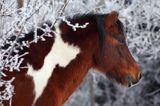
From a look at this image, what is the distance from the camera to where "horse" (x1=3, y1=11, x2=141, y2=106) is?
334 cm

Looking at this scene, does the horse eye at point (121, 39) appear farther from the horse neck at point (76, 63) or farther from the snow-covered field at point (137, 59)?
the snow-covered field at point (137, 59)

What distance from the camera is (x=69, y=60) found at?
362 cm

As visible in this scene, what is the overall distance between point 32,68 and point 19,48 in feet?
0.52

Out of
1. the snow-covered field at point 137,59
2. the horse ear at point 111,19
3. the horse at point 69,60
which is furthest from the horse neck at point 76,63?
the snow-covered field at point 137,59

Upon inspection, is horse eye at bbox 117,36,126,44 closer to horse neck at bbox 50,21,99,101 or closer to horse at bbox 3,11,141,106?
horse at bbox 3,11,141,106

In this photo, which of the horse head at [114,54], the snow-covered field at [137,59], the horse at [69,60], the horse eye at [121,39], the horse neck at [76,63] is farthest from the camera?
the snow-covered field at [137,59]

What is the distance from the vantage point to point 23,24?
9.62ft

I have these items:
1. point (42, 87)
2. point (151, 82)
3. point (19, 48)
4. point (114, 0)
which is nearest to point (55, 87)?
point (42, 87)

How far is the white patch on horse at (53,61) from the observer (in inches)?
132

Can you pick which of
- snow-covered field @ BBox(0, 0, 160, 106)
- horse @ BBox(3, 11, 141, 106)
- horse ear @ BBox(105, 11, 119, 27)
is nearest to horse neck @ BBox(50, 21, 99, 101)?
horse @ BBox(3, 11, 141, 106)

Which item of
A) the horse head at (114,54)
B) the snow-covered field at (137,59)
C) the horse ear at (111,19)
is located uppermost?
the horse ear at (111,19)

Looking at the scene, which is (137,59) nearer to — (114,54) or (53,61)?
(114,54)

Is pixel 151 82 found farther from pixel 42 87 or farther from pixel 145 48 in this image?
pixel 42 87

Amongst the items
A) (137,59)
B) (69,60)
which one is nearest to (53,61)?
(69,60)
